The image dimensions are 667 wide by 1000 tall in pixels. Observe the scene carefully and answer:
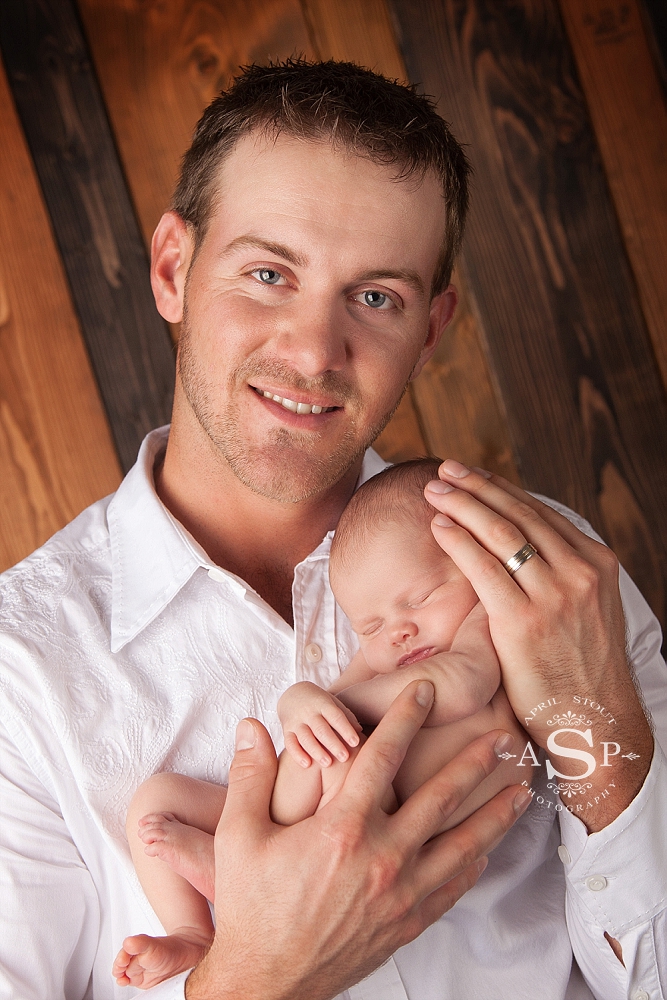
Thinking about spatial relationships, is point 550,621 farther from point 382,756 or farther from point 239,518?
point 239,518

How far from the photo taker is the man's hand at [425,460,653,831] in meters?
1.34

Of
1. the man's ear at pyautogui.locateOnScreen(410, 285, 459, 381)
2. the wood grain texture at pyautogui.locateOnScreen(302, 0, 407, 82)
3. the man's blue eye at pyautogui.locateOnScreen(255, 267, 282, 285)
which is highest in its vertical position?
the wood grain texture at pyautogui.locateOnScreen(302, 0, 407, 82)

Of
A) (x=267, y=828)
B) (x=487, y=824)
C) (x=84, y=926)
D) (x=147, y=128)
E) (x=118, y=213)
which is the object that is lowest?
(x=84, y=926)

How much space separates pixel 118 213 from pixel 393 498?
1.26m

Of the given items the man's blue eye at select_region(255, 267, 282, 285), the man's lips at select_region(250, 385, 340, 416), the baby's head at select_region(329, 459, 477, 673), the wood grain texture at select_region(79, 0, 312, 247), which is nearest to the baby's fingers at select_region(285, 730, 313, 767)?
the baby's head at select_region(329, 459, 477, 673)

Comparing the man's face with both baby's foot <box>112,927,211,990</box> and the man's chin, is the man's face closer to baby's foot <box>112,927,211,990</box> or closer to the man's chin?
the man's chin

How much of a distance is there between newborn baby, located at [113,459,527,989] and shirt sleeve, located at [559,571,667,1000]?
0.18 m

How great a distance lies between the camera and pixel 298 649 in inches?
60.5

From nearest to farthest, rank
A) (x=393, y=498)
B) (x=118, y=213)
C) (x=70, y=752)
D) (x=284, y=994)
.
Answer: (x=284, y=994) < (x=70, y=752) < (x=393, y=498) < (x=118, y=213)

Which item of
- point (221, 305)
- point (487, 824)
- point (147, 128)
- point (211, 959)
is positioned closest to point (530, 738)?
point (487, 824)

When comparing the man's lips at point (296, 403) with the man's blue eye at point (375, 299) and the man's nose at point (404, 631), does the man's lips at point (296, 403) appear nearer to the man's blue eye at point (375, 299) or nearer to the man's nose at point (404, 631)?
the man's blue eye at point (375, 299)

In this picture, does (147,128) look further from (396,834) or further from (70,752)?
(396,834)

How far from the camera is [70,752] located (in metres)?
1.39

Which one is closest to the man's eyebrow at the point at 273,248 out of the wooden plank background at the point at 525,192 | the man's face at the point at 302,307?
the man's face at the point at 302,307
